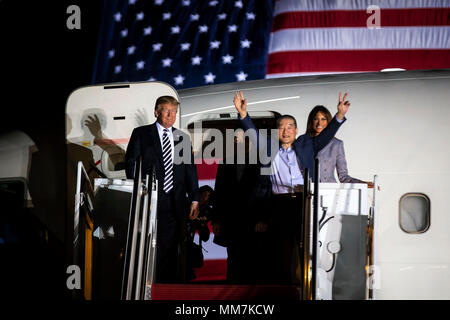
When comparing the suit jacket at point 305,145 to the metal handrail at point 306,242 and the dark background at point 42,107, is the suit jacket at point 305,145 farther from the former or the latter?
the dark background at point 42,107

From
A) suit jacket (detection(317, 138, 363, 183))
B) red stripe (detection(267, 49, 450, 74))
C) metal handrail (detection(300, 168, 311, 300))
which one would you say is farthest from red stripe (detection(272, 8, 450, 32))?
metal handrail (detection(300, 168, 311, 300))

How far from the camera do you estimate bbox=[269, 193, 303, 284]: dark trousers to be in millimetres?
5309

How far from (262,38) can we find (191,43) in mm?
994

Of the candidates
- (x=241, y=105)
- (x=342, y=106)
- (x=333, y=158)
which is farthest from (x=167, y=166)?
(x=342, y=106)

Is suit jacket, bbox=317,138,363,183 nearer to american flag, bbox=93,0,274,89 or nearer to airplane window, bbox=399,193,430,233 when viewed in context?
airplane window, bbox=399,193,430,233

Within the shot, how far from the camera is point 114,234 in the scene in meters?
5.18

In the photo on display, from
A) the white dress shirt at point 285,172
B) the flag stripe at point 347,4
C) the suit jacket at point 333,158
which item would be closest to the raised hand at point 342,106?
the suit jacket at point 333,158

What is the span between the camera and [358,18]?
7254 millimetres

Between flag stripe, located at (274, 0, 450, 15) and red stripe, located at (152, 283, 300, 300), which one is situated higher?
flag stripe, located at (274, 0, 450, 15)

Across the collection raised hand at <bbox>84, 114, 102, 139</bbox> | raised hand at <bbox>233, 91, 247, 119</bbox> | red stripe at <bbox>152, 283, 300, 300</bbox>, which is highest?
raised hand at <bbox>233, 91, 247, 119</bbox>

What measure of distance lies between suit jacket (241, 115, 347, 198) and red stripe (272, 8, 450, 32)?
6.72ft

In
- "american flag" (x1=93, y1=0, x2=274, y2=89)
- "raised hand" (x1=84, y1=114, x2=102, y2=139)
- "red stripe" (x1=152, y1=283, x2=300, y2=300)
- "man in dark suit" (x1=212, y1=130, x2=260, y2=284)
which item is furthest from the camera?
"american flag" (x1=93, y1=0, x2=274, y2=89)
